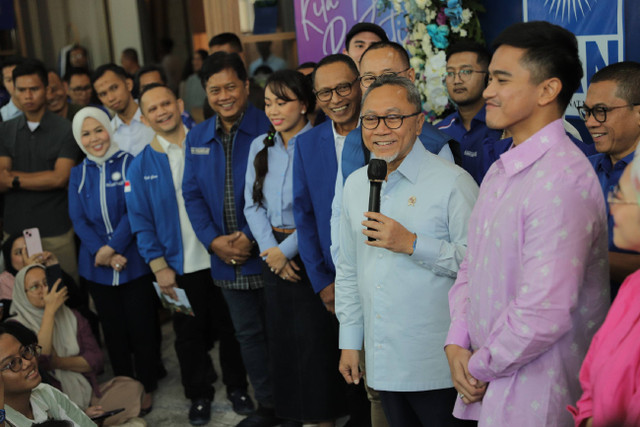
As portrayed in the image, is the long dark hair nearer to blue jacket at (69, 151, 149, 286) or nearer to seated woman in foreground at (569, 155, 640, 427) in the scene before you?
blue jacket at (69, 151, 149, 286)

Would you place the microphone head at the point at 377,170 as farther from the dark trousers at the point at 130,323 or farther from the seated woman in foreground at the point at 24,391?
the dark trousers at the point at 130,323

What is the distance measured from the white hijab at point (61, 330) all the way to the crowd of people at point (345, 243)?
0.01 m

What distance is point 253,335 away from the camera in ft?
12.3

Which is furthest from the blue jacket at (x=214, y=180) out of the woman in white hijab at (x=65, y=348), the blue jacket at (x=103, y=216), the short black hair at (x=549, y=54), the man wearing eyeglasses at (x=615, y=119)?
the short black hair at (x=549, y=54)

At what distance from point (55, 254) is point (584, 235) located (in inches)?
145

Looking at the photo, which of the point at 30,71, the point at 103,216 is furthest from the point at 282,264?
the point at 30,71

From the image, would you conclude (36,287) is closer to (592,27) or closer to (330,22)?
(330,22)

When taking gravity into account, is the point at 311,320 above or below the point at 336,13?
below

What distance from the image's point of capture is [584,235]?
1717 mm

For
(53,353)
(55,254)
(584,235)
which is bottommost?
(53,353)

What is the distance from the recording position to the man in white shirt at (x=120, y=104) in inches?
190

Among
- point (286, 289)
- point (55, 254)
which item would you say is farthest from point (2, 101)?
point (286, 289)

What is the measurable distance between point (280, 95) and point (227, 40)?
1.91 m

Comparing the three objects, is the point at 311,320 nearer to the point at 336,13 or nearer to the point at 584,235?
the point at 584,235
